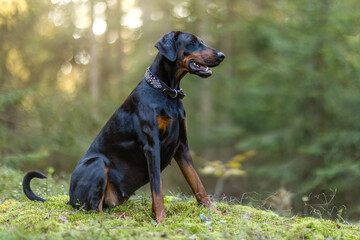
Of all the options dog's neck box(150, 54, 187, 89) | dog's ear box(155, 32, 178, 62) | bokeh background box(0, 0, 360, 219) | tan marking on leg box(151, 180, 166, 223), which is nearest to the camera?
tan marking on leg box(151, 180, 166, 223)

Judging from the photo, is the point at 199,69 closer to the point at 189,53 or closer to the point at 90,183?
the point at 189,53

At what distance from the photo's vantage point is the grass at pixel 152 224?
3.34 meters

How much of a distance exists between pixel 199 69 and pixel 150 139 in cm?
96

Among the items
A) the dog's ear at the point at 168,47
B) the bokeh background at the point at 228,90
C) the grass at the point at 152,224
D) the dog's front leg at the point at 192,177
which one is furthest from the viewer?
the bokeh background at the point at 228,90

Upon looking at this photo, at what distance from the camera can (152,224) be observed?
385 centimetres

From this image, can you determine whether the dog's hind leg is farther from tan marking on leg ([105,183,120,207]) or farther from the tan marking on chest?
the tan marking on chest

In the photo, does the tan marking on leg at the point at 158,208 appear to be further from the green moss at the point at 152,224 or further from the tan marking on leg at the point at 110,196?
the tan marking on leg at the point at 110,196

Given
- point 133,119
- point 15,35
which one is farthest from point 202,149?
point 133,119

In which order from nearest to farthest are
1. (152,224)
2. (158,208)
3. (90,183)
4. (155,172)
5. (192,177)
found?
(152,224), (158,208), (155,172), (90,183), (192,177)

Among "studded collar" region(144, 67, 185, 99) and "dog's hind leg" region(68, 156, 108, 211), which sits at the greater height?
"studded collar" region(144, 67, 185, 99)

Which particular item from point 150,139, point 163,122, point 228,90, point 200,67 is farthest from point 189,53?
point 228,90

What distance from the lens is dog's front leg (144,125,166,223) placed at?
13.2ft

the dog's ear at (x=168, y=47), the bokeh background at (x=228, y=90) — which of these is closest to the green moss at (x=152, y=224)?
the dog's ear at (x=168, y=47)

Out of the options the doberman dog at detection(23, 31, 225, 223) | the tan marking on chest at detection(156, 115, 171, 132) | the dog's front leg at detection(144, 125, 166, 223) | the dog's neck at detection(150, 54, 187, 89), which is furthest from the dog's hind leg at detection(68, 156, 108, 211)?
the dog's neck at detection(150, 54, 187, 89)
